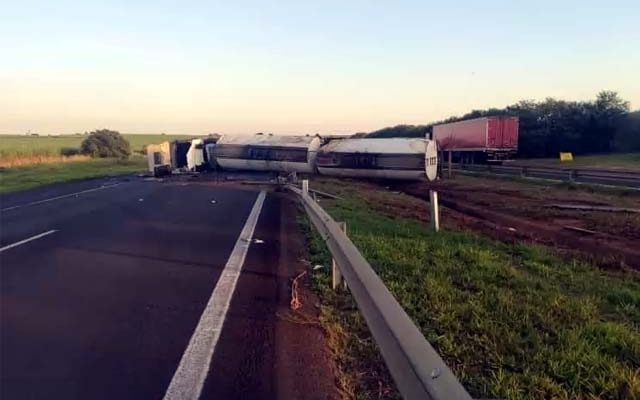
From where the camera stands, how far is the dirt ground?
10.7 metres

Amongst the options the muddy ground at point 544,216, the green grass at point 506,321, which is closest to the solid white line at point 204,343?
the green grass at point 506,321

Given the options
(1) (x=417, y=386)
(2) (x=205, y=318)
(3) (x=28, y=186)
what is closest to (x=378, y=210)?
(2) (x=205, y=318)

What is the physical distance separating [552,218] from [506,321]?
11037mm

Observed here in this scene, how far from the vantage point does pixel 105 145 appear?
232 feet

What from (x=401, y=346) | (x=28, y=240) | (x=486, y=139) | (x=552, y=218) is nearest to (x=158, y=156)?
(x=486, y=139)

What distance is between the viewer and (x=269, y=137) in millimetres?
36250

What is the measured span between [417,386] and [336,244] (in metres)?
3.39

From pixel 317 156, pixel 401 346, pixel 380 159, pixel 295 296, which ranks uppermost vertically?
pixel 317 156

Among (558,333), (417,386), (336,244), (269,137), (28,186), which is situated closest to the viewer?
(417,386)

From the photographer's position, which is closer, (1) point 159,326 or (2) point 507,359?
(2) point 507,359

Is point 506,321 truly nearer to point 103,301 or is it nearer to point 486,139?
point 103,301

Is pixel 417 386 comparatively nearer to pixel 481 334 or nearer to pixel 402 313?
pixel 402 313

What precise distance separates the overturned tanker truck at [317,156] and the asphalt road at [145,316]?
1882 centimetres

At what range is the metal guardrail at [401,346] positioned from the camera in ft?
7.77
